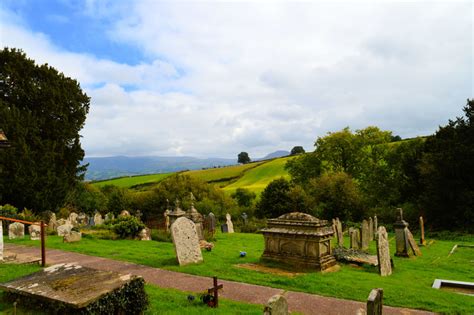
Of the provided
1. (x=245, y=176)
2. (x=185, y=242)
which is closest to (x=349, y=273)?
(x=185, y=242)

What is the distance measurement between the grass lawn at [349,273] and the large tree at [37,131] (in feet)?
30.3

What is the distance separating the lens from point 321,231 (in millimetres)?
11641

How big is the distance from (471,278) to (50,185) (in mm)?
26646

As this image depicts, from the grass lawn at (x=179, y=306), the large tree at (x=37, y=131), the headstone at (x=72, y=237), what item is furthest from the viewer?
the large tree at (x=37, y=131)

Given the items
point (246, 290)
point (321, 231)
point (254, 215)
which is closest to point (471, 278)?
point (321, 231)

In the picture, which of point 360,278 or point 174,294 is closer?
point 174,294

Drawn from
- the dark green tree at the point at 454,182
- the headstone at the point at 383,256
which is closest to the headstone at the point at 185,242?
the headstone at the point at 383,256

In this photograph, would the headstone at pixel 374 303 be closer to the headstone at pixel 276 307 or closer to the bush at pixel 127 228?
the headstone at pixel 276 307

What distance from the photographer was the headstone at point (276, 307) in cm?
474

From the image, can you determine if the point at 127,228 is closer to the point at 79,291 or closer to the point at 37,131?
the point at 37,131

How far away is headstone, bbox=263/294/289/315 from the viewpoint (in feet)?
15.5

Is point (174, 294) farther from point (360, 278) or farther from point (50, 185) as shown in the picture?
point (50, 185)

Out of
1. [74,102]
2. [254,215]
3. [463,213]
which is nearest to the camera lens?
[463,213]

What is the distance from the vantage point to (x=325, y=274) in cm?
1060
